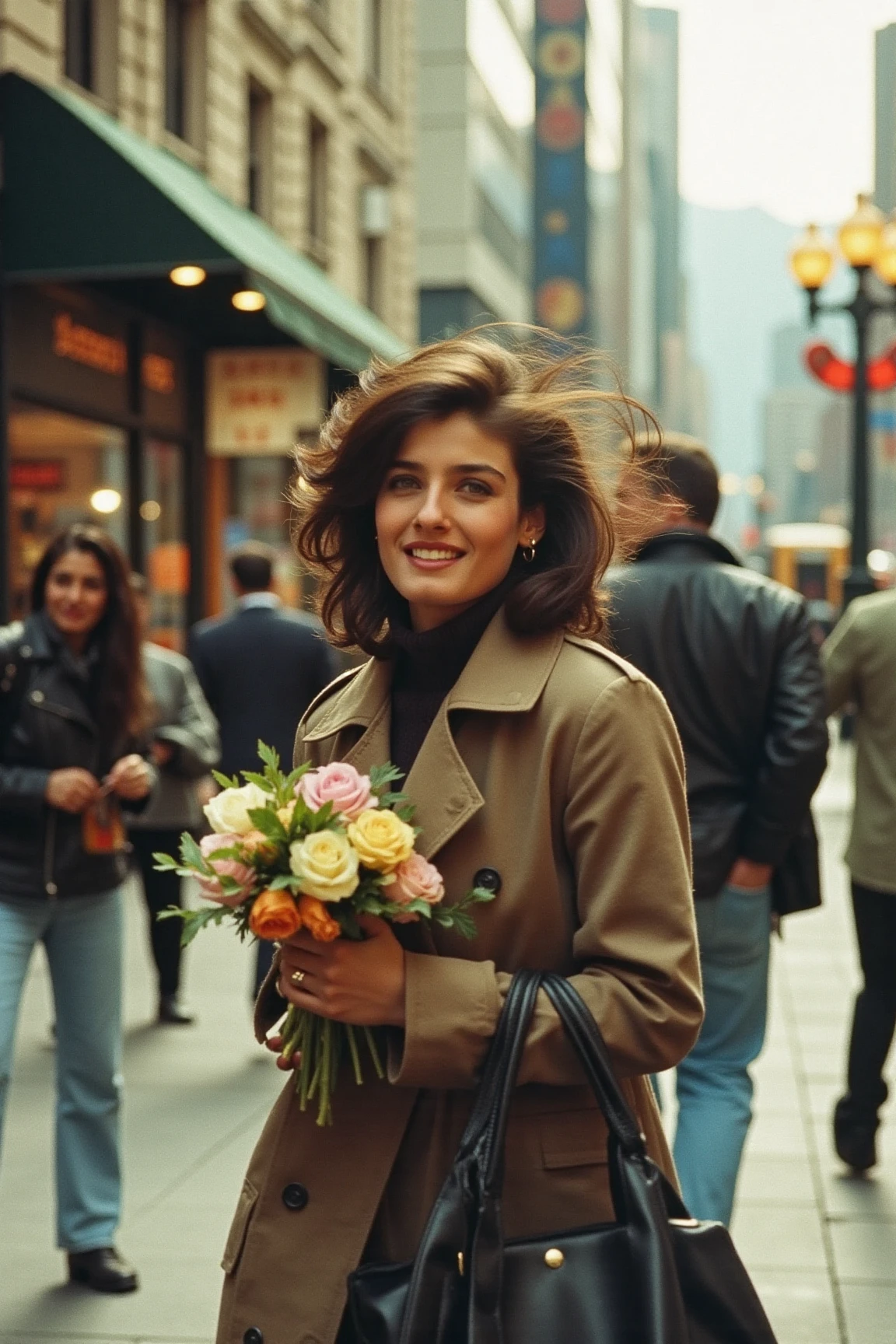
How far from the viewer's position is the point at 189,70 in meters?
16.4

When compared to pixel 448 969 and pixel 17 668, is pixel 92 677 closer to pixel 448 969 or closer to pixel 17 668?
pixel 17 668

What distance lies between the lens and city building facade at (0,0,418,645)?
1190cm

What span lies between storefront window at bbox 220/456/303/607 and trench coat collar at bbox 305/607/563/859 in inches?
590

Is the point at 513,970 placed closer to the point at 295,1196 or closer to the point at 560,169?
the point at 295,1196

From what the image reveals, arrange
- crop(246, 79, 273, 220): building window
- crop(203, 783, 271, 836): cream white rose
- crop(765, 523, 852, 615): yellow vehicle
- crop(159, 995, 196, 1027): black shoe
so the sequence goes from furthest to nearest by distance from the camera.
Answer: crop(765, 523, 852, 615): yellow vehicle
crop(246, 79, 273, 220): building window
crop(159, 995, 196, 1027): black shoe
crop(203, 783, 271, 836): cream white rose

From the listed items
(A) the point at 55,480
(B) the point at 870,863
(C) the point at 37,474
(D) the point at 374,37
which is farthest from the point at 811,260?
(B) the point at 870,863

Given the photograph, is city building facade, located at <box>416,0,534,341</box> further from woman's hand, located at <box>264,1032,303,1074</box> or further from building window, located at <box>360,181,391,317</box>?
woman's hand, located at <box>264,1032,303,1074</box>

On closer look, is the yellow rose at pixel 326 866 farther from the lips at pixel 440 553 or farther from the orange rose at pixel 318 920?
the lips at pixel 440 553

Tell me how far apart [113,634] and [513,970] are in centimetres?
324

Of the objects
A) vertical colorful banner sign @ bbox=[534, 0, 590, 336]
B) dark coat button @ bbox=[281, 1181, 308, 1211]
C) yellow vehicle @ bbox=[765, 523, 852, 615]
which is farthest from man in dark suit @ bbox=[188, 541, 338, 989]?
vertical colorful banner sign @ bbox=[534, 0, 590, 336]

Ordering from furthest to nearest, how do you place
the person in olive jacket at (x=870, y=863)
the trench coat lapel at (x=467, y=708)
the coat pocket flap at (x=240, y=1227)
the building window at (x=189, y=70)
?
1. the building window at (x=189, y=70)
2. the person in olive jacket at (x=870, y=863)
3. the coat pocket flap at (x=240, y=1227)
4. the trench coat lapel at (x=467, y=708)

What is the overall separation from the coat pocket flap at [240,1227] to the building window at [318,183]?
19298 mm

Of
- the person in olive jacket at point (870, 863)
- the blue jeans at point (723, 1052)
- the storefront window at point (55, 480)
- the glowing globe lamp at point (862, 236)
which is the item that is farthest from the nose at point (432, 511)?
the glowing globe lamp at point (862, 236)

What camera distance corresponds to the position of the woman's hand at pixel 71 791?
515 centimetres
